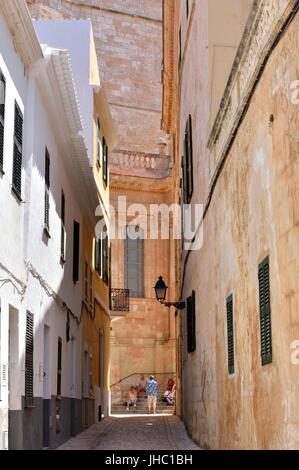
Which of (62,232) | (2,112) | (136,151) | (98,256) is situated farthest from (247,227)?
(136,151)

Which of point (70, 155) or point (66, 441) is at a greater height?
point (70, 155)

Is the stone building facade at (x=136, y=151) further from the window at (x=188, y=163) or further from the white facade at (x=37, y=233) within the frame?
the white facade at (x=37, y=233)

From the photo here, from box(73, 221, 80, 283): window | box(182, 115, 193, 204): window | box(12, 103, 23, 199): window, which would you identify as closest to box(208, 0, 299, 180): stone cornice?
box(12, 103, 23, 199): window

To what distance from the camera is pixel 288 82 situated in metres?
7.08

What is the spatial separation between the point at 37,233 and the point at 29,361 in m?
1.96

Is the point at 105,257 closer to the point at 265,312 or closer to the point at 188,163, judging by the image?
the point at 188,163

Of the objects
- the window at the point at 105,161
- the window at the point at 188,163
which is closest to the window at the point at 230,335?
the window at the point at 188,163

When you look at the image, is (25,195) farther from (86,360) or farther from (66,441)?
(86,360)

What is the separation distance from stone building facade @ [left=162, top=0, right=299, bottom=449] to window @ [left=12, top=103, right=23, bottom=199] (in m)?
2.74

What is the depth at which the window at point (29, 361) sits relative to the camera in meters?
11.4

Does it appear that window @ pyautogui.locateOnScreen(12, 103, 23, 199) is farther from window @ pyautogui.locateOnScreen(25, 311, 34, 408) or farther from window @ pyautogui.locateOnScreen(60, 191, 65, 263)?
window @ pyautogui.locateOnScreen(60, 191, 65, 263)
